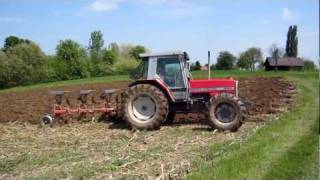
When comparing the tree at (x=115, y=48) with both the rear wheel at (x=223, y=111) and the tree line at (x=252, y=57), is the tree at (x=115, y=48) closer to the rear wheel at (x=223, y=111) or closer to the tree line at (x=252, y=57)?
the tree line at (x=252, y=57)

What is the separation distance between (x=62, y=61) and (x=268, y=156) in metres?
73.4

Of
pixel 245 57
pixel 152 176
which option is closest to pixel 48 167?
pixel 152 176

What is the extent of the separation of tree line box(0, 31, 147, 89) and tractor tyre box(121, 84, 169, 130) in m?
22.1

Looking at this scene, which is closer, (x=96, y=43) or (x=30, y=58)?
(x=30, y=58)

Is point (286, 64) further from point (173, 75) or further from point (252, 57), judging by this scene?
point (173, 75)

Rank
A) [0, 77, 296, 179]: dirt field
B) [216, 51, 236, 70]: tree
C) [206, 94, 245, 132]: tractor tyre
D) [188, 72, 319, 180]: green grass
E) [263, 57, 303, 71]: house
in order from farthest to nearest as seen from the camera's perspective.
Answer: [216, 51, 236, 70]: tree
[263, 57, 303, 71]: house
[206, 94, 245, 132]: tractor tyre
[0, 77, 296, 179]: dirt field
[188, 72, 319, 180]: green grass

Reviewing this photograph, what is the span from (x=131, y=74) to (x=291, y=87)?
12.0m

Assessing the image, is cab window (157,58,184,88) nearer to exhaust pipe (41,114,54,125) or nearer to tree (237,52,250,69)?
exhaust pipe (41,114,54,125)

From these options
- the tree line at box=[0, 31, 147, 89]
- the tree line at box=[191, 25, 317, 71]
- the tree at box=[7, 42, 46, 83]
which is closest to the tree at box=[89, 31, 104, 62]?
the tree line at box=[0, 31, 147, 89]

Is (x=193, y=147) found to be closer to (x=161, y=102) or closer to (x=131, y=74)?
(x=161, y=102)

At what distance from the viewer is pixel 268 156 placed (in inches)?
348

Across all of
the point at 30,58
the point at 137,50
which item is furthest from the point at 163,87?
the point at 137,50

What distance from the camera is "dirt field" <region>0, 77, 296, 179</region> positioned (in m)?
8.10

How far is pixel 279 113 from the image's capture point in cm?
1567
